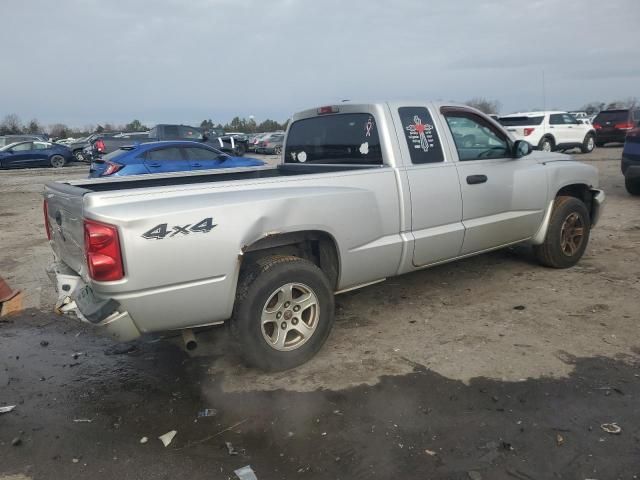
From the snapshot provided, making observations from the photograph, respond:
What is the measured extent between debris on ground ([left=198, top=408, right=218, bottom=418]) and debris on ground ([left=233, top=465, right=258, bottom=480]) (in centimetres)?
60

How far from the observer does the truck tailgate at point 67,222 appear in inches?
128

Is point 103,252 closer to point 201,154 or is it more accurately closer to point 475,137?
point 475,137

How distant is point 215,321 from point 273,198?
0.89 metres

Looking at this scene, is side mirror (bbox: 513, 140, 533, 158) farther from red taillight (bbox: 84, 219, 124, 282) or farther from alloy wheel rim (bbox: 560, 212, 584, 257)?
red taillight (bbox: 84, 219, 124, 282)

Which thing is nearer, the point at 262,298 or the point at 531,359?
the point at 262,298

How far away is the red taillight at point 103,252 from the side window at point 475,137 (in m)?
3.09

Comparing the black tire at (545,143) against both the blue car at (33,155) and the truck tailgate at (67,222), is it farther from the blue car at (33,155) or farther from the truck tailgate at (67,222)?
the blue car at (33,155)

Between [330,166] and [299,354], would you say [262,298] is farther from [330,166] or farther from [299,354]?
[330,166]

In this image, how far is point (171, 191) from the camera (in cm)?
320

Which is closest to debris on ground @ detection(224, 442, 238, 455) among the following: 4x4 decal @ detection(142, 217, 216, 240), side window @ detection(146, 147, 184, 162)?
4x4 decal @ detection(142, 217, 216, 240)

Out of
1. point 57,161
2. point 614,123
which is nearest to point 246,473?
point 614,123

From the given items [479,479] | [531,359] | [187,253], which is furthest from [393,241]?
[479,479]

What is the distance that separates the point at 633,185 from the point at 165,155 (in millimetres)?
9949

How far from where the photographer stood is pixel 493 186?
4961mm
